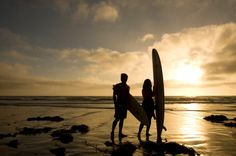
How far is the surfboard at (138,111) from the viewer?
1069 cm

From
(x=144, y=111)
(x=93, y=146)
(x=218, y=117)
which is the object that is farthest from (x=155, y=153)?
(x=218, y=117)

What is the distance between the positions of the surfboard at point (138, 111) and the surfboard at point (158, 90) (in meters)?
0.51

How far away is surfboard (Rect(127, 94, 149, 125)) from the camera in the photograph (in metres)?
10.7

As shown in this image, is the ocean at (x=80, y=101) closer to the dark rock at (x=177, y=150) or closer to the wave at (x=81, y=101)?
the wave at (x=81, y=101)

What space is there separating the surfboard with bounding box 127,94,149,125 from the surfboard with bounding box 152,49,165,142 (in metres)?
0.51

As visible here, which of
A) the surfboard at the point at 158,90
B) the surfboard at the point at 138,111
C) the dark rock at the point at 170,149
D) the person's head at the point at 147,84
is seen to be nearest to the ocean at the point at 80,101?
the surfboard at the point at 138,111

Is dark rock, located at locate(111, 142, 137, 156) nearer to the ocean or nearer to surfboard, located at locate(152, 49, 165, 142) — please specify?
surfboard, located at locate(152, 49, 165, 142)

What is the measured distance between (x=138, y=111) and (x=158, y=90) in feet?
3.59

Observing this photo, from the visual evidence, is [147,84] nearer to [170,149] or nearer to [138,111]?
[138,111]

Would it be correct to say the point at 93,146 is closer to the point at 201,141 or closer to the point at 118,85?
the point at 118,85

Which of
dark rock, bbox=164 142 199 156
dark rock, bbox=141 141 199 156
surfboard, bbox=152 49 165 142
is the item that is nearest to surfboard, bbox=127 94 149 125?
surfboard, bbox=152 49 165 142

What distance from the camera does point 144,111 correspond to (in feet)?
35.0

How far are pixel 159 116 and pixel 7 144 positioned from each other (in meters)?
5.28

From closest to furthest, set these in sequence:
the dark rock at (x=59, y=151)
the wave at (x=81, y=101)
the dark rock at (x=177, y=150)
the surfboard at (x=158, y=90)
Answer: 1. the dark rock at (x=59, y=151)
2. the dark rock at (x=177, y=150)
3. the surfboard at (x=158, y=90)
4. the wave at (x=81, y=101)
